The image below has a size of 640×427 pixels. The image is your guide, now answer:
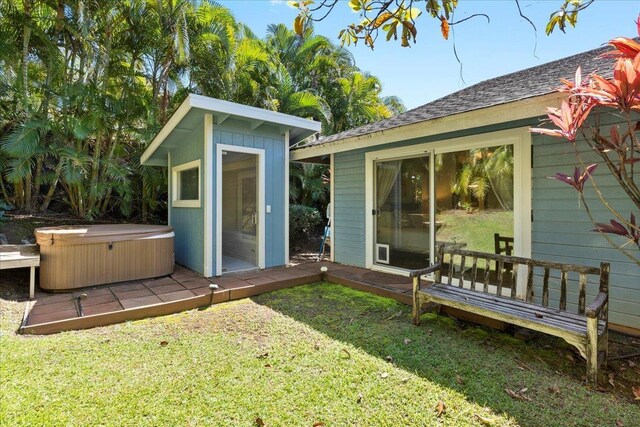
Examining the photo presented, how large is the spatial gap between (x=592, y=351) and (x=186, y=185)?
241 inches

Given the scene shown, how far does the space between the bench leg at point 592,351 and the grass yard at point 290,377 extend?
0.12 m

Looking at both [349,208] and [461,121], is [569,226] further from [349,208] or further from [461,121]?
[349,208]

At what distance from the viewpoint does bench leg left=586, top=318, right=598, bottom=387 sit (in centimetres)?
241

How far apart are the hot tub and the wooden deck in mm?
141

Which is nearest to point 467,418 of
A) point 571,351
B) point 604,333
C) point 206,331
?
point 604,333

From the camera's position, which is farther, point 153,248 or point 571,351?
point 153,248

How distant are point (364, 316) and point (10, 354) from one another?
3.32 metres

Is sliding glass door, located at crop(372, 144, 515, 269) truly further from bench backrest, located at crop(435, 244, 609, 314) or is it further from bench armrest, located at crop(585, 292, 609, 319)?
bench armrest, located at crop(585, 292, 609, 319)

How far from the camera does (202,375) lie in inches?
101

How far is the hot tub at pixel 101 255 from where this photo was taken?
14.3 feet

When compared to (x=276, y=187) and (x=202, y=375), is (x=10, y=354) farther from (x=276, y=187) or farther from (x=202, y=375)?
(x=276, y=187)

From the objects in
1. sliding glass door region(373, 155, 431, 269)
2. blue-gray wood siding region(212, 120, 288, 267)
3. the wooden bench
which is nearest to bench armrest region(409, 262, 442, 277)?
the wooden bench

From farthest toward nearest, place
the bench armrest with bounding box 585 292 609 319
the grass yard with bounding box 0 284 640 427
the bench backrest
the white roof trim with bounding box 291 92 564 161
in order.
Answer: the white roof trim with bounding box 291 92 564 161, the bench backrest, the bench armrest with bounding box 585 292 609 319, the grass yard with bounding box 0 284 640 427

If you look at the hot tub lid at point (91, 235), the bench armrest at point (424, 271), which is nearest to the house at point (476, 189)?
the bench armrest at point (424, 271)
